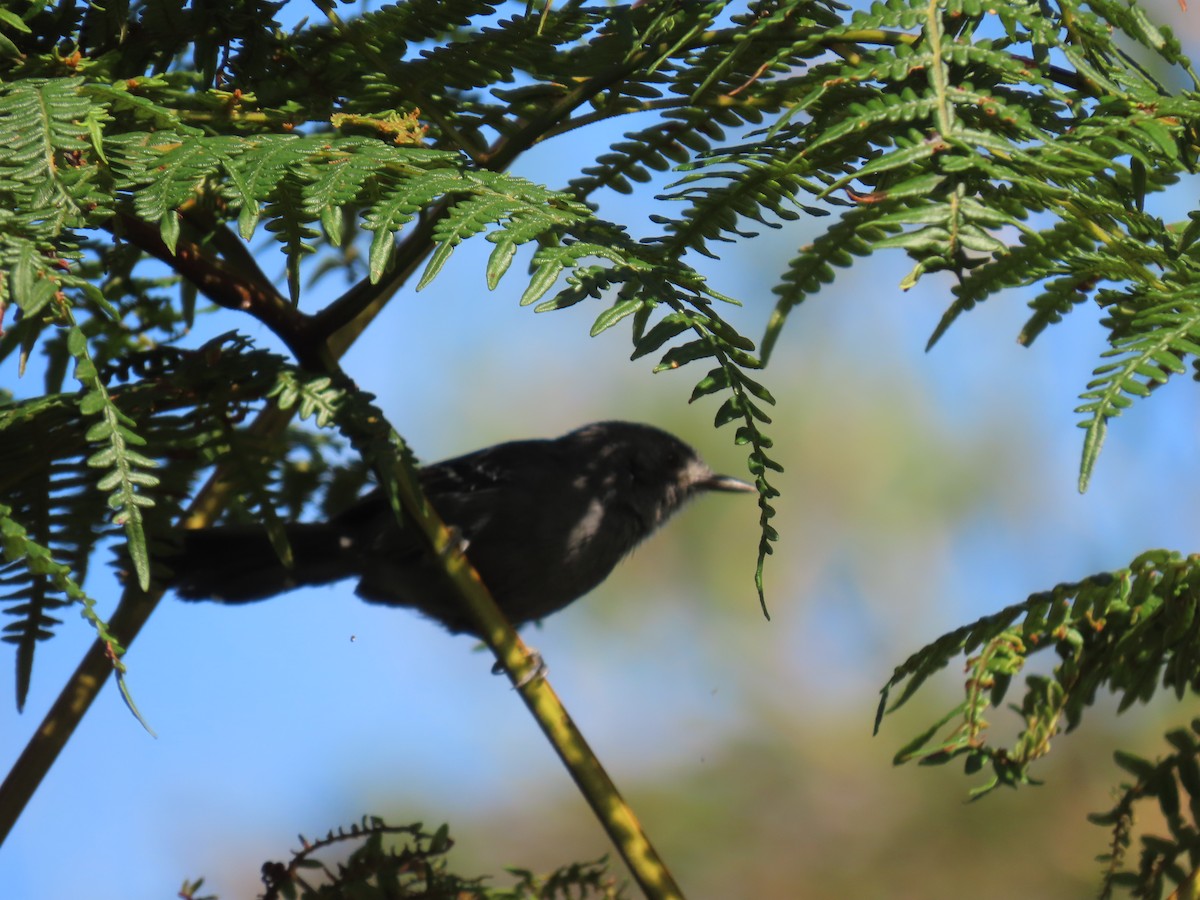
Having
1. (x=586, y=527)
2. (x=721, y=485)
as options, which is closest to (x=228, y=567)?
(x=586, y=527)

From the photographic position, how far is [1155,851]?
5.26 ft

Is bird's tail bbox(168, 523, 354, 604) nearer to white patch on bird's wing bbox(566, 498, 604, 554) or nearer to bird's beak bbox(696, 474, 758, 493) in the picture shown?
white patch on bird's wing bbox(566, 498, 604, 554)

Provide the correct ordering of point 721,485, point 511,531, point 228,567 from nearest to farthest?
point 228,567 → point 511,531 → point 721,485

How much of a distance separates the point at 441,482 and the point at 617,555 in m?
0.56

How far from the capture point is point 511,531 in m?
3.43

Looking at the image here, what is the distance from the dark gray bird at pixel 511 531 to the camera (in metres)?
3.13

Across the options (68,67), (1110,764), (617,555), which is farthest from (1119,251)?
(1110,764)

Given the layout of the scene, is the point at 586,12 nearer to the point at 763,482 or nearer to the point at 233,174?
the point at 233,174

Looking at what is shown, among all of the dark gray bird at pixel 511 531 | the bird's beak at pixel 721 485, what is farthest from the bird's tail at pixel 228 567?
the bird's beak at pixel 721 485

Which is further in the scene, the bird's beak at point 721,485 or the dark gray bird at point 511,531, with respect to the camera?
the bird's beak at point 721,485

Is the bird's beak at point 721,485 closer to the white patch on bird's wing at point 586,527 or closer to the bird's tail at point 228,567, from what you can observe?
the white patch on bird's wing at point 586,527

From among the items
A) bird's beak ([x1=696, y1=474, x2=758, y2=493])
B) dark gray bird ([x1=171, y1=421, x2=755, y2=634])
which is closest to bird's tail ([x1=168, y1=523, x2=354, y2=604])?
dark gray bird ([x1=171, y1=421, x2=755, y2=634])

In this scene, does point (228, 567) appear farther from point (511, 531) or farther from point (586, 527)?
point (586, 527)

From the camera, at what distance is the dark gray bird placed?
3.13 m
